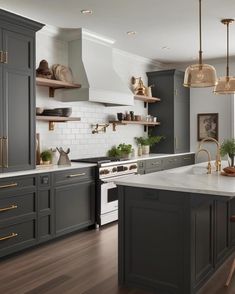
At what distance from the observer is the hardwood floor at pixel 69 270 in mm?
3217

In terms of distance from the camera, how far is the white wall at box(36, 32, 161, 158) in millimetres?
5223

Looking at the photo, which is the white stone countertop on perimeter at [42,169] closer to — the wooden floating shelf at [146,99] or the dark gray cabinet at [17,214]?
the dark gray cabinet at [17,214]

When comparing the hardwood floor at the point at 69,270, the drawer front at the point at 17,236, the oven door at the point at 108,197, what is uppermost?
the oven door at the point at 108,197

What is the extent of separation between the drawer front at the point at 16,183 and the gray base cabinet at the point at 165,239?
1381 millimetres

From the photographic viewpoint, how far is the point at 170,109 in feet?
24.0

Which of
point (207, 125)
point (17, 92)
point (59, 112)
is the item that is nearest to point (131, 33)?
point (59, 112)

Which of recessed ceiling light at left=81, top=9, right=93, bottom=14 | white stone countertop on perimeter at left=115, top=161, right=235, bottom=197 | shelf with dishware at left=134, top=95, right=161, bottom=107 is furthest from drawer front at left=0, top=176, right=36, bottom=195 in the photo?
shelf with dishware at left=134, top=95, right=161, bottom=107

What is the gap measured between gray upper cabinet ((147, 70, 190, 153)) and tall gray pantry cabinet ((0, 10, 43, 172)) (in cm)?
355

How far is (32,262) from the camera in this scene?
3900 mm

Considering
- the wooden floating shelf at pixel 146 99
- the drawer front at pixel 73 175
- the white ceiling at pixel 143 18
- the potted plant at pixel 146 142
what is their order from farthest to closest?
the potted plant at pixel 146 142 < the wooden floating shelf at pixel 146 99 < the drawer front at pixel 73 175 < the white ceiling at pixel 143 18

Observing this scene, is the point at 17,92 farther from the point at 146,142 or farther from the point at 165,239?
the point at 146,142

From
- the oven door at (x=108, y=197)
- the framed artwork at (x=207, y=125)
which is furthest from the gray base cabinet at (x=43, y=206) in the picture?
the framed artwork at (x=207, y=125)

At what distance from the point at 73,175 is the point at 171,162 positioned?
111 inches

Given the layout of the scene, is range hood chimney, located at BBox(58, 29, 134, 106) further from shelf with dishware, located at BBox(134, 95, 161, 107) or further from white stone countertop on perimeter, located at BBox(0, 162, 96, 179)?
white stone countertop on perimeter, located at BBox(0, 162, 96, 179)
